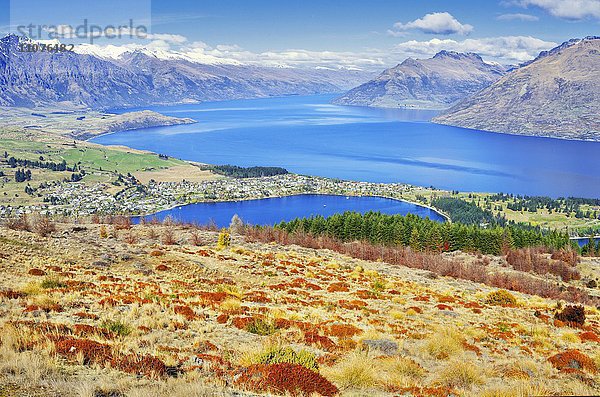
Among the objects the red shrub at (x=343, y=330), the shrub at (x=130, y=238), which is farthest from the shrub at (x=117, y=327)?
the shrub at (x=130, y=238)

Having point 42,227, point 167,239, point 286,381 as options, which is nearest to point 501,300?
point 286,381

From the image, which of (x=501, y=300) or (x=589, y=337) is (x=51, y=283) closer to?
(x=589, y=337)

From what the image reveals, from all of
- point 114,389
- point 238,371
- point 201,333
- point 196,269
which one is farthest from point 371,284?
point 114,389

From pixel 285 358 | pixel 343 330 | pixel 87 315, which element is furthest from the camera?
pixel 343 330

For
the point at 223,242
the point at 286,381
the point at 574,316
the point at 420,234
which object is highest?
the point at 286,381

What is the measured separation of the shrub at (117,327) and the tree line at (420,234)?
72.4 metres

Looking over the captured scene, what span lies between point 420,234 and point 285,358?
246 ft

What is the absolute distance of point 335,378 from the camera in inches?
526

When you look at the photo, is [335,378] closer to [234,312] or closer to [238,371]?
[238,371]

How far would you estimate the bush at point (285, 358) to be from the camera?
555 inches

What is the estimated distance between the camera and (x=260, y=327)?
19.1 m

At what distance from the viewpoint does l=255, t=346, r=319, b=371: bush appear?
1411 cm

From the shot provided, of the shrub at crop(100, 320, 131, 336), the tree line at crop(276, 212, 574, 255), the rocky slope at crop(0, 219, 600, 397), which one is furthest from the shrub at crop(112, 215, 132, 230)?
the shrub at crop(100, 320, 131, 336)

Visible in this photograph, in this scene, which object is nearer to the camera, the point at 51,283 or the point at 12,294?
the point at 12,294
